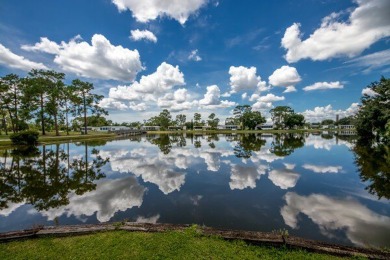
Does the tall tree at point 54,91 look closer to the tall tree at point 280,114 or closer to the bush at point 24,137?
the bush at point 24,137

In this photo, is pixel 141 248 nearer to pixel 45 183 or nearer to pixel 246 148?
pixel 45 183

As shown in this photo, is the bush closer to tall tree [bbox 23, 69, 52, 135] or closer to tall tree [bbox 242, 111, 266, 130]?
tall tree [bbox 23, 69, 52, 135]

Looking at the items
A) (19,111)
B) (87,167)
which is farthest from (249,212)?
(19,111)

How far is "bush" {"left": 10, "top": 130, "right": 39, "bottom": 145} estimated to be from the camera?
102 ft

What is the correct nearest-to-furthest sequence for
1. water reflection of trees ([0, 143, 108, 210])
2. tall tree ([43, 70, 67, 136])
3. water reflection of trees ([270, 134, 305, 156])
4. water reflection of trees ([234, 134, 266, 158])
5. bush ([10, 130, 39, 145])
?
water reflection of trees ([0, 143, 108, 210]) → water reflection of trees ([234, 134, 266, 158]) → water reflection of trees ([270, 134, 305, 156]) → bush ([10, 130, 39, 145]) → tall tree ([43, 70, 67, 136])

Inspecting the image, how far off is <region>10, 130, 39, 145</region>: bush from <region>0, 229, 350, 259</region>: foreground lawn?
3454 centimetres

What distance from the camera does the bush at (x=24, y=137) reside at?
31.0 m

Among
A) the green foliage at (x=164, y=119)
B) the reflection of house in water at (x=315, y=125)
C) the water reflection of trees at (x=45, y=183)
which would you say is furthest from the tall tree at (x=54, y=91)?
the reflection of house in water at (x=315, y=125)

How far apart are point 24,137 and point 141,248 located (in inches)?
1476

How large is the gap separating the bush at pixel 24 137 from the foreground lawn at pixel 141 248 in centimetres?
3454

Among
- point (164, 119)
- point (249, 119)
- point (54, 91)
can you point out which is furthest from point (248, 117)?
point (54, 91)

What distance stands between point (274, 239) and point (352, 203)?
257 inches

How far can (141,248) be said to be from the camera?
4.88 m

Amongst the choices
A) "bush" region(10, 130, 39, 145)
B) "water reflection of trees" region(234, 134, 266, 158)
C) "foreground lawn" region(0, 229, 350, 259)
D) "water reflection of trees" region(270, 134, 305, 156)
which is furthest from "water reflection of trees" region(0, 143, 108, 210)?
"water reflection of trees" region(270, 134, 305, 156)
